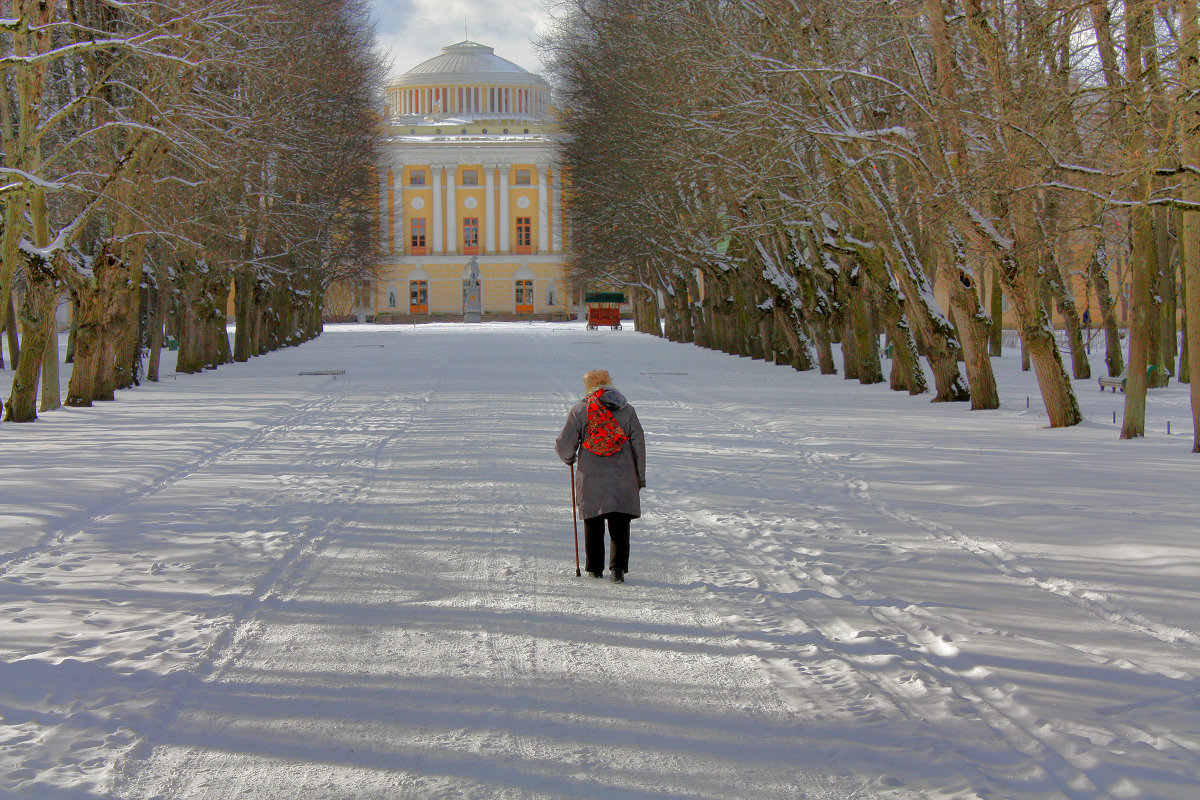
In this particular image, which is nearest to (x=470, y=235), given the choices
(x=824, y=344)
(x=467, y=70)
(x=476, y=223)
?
(x=476, y=223)

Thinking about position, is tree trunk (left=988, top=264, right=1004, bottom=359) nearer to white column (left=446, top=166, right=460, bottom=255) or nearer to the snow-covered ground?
the snow-covered ground

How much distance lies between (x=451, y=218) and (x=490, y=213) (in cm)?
358

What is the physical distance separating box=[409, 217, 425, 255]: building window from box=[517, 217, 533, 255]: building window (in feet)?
28.5

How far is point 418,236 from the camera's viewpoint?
381 feet

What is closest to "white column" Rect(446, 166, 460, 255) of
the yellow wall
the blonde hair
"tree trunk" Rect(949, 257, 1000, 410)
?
the yellow wall

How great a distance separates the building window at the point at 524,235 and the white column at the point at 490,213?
2285 millimetres

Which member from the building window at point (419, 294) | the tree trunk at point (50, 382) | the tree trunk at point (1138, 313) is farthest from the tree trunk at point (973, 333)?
the building window at point (419, 294)

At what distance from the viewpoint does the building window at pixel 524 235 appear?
117188 millimetres

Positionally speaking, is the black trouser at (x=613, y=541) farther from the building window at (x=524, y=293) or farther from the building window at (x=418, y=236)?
the building window at (x=418, y=236)

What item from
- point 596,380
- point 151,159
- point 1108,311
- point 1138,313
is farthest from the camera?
point 1108,311

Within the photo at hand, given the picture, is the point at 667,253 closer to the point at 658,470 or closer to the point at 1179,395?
the point at 1179,395

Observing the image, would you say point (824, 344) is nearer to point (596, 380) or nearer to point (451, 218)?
point (596, 380)

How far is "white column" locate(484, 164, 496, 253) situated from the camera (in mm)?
116688

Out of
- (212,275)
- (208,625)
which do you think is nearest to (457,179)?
(212,275)
